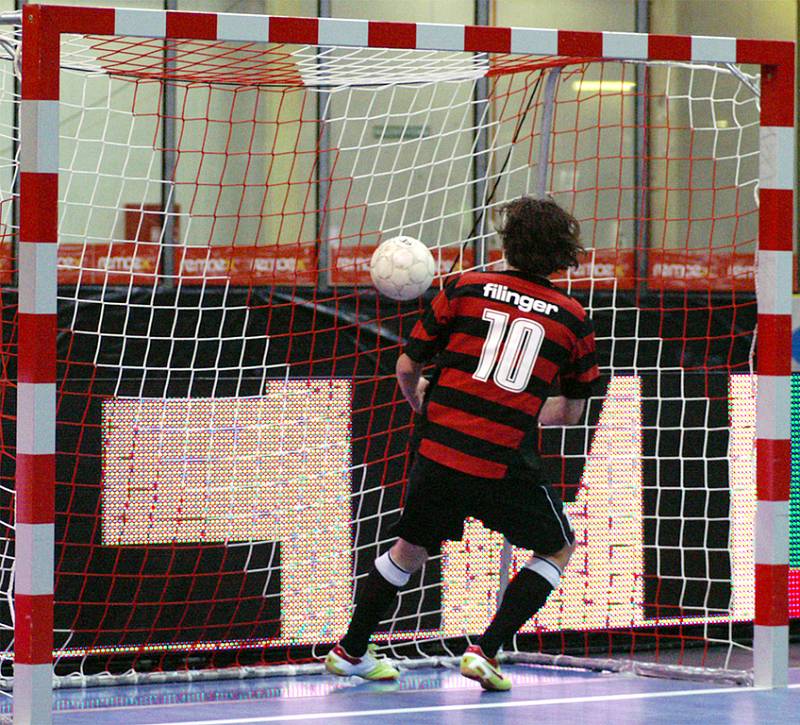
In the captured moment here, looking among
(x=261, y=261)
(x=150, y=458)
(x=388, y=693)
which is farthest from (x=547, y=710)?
(x=261, y=261)

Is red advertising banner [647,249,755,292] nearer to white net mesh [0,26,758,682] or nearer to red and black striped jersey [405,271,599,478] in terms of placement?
white net mesh [0,26,758,682]

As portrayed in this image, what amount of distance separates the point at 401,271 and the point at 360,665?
1573mm

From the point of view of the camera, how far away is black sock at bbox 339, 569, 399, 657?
4.95 meters

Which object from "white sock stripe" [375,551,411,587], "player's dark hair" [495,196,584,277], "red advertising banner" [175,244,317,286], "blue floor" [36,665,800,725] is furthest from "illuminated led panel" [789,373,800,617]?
"red advertising banner" [175,244,317,286]

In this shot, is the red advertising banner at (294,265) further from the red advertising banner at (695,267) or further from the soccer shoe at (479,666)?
the soccer shoe at (479,666)

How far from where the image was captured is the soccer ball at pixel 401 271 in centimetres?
580

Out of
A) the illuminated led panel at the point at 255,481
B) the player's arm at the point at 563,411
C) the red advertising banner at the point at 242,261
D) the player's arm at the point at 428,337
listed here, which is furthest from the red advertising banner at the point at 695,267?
the player's arm at the point at 428,337

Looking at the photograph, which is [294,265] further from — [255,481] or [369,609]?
[369,609]

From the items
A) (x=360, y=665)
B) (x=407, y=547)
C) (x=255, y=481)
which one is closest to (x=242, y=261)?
(x=255, y=481)

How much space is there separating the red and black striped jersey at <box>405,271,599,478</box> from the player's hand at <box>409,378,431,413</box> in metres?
0.10

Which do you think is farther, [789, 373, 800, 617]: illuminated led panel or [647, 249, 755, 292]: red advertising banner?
[647, 249, 755, 292]: red advertising banner

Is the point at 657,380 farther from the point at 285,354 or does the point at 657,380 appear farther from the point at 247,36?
the point at 247,36

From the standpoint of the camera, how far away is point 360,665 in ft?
16.9

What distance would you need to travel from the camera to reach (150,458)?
6152mm
